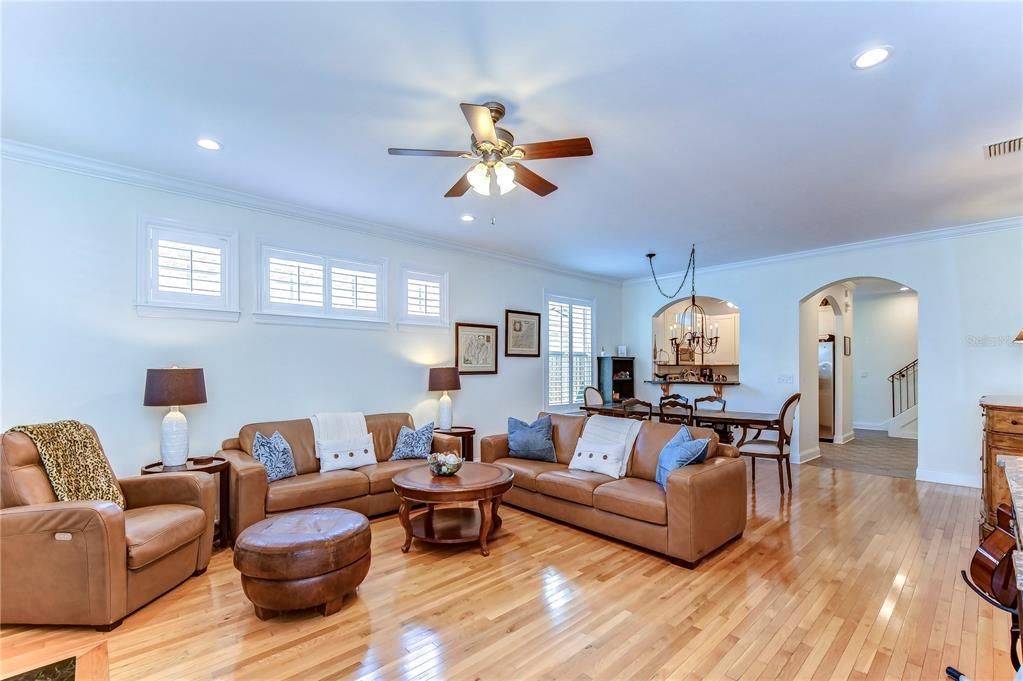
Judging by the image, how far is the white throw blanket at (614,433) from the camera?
4109mm

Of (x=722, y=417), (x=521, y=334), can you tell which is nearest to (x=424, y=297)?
(x=521, y=334)

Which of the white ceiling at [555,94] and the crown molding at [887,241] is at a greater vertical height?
the white ceiling at [555,94]

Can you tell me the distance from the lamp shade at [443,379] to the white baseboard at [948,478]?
214 inches

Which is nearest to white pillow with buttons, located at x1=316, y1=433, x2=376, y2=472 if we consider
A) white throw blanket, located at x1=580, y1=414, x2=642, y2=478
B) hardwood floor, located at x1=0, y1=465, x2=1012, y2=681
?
hardwood floor, located at x1=0, y1=465, x2=1012, y2=681

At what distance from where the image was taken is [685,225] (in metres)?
4.98

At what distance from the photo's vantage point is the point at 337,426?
4.43 meters

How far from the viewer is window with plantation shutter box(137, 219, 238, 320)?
12.2 ft

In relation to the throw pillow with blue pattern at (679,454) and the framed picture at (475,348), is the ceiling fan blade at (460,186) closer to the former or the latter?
the throw pillow with blue pattern at (679,454)

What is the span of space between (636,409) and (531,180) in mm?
4238

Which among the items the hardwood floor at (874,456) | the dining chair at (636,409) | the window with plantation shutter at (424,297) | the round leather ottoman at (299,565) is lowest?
the hardwood floor at (874,456)

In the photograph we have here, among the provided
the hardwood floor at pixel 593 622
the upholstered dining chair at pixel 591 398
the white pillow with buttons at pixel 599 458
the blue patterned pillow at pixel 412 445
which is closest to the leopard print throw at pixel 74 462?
the hardwood floor at pixel 593 622

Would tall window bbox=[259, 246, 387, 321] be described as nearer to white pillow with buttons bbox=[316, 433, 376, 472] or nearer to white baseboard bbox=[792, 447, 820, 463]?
white pillow with buttons bbox=[316, 433, 376, 472]

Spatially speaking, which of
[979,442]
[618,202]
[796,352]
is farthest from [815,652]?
[796,352]

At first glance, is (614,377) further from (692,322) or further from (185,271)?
(185,271)
